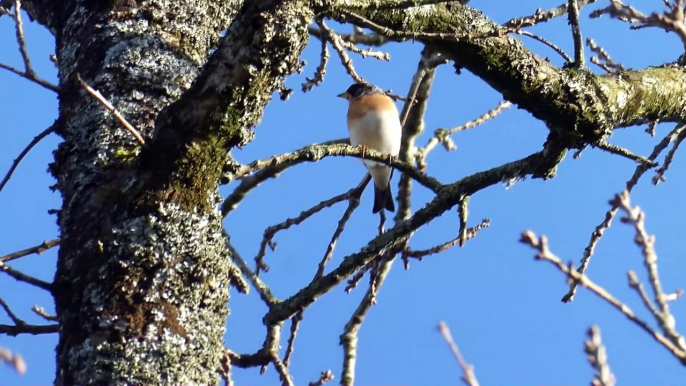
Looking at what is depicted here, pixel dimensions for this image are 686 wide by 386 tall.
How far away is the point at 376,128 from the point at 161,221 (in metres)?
3.52

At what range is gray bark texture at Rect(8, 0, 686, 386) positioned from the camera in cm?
168

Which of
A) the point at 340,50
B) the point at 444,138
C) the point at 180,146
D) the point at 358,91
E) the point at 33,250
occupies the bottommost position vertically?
the point at 180,146

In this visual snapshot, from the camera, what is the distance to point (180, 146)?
1771mm

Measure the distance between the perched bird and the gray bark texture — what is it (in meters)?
2.50

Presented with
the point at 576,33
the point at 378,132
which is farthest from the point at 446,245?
the point at 378,132

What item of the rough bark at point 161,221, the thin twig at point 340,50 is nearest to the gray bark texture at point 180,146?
the rough bark at point 161,221

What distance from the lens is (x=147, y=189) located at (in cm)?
179

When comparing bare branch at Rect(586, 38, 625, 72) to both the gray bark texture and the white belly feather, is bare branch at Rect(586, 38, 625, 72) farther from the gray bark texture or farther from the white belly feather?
the white belly feather

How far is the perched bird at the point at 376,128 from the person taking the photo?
511 centimetres

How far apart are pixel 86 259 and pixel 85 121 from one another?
448mm

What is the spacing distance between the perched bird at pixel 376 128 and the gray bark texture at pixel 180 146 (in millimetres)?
2499

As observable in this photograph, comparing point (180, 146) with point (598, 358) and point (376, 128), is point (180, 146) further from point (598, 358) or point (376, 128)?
point (376, 128)

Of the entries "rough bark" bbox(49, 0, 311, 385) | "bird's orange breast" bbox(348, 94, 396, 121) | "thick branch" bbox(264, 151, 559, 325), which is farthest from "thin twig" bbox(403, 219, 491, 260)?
"bird's orange breast" bbox(348, 94, 396, 121)

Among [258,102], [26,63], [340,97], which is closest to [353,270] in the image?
[258,102]
